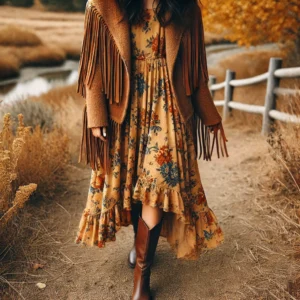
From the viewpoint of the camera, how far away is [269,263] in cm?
221

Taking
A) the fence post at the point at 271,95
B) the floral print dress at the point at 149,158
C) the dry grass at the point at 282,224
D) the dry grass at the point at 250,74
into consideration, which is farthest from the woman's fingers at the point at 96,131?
the fence post at the point at 271,95

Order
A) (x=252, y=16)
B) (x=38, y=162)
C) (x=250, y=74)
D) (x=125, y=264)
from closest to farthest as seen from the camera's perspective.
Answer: (x=125, y=264)
(x=38, y=162)
(x=252, y=16)
(x=250, y=74)

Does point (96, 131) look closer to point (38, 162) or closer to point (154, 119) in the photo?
point (154, 119)

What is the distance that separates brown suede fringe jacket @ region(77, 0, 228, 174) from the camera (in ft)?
5.58

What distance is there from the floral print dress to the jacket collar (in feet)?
0.20

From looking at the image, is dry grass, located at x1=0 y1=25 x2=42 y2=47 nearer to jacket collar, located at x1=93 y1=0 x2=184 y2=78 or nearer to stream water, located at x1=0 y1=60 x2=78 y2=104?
stream water, located at x1=0 y1=60 x2=78 y2=104

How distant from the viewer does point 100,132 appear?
71.3 inches

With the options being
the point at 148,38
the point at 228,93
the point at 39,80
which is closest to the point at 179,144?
the point at 148,38

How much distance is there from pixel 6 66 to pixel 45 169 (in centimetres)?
435

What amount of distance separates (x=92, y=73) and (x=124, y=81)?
169 millimetres

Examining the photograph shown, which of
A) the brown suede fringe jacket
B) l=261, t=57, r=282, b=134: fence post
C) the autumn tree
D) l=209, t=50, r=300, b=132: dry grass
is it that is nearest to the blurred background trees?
the autumn tree

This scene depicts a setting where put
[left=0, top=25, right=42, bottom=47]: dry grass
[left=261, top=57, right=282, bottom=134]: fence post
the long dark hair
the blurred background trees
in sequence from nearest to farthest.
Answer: the long dark hair → [left=261, top=57, right=282, bottom=134]: fence post → [left=0, top=25, right=42, bottom=47]: dry grass → the blurred background trees

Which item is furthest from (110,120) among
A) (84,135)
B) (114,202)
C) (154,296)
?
(154,296)

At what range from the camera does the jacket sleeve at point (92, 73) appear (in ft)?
5.72
